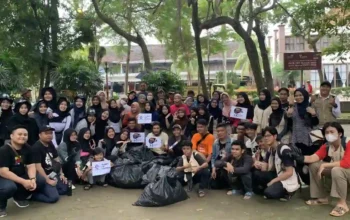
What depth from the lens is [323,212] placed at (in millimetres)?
5215

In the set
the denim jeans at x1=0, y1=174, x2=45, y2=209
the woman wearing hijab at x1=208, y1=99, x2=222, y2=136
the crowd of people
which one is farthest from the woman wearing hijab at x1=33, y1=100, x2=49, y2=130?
the woman wearing hijab at x1=208, y1=99, x2=222, y2=136

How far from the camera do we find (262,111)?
6.92 metres

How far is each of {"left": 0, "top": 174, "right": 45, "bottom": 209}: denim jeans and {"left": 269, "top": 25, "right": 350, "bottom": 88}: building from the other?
33118 millimetres

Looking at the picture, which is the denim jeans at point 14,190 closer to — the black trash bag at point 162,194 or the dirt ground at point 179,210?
the dirt ground at point 179,210

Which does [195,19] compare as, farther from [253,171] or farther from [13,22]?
[253,171]

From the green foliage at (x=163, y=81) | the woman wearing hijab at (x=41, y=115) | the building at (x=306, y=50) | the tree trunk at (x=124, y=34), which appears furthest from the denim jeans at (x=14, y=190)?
the building at (x=306, y=50)

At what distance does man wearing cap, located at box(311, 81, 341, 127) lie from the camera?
6.11 meters

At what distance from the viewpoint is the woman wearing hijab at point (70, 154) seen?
6582 millimetres

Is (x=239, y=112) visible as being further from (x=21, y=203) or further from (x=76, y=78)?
(x=76, y=78)

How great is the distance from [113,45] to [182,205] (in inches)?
923

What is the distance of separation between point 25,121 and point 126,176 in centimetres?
189

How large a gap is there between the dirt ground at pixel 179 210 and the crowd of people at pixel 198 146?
16cm

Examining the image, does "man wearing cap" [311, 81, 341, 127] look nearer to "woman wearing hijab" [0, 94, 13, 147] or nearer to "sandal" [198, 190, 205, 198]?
"sandal" [198, 190, 205, 198]

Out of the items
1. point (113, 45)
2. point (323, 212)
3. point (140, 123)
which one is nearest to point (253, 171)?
point (323, 212)
